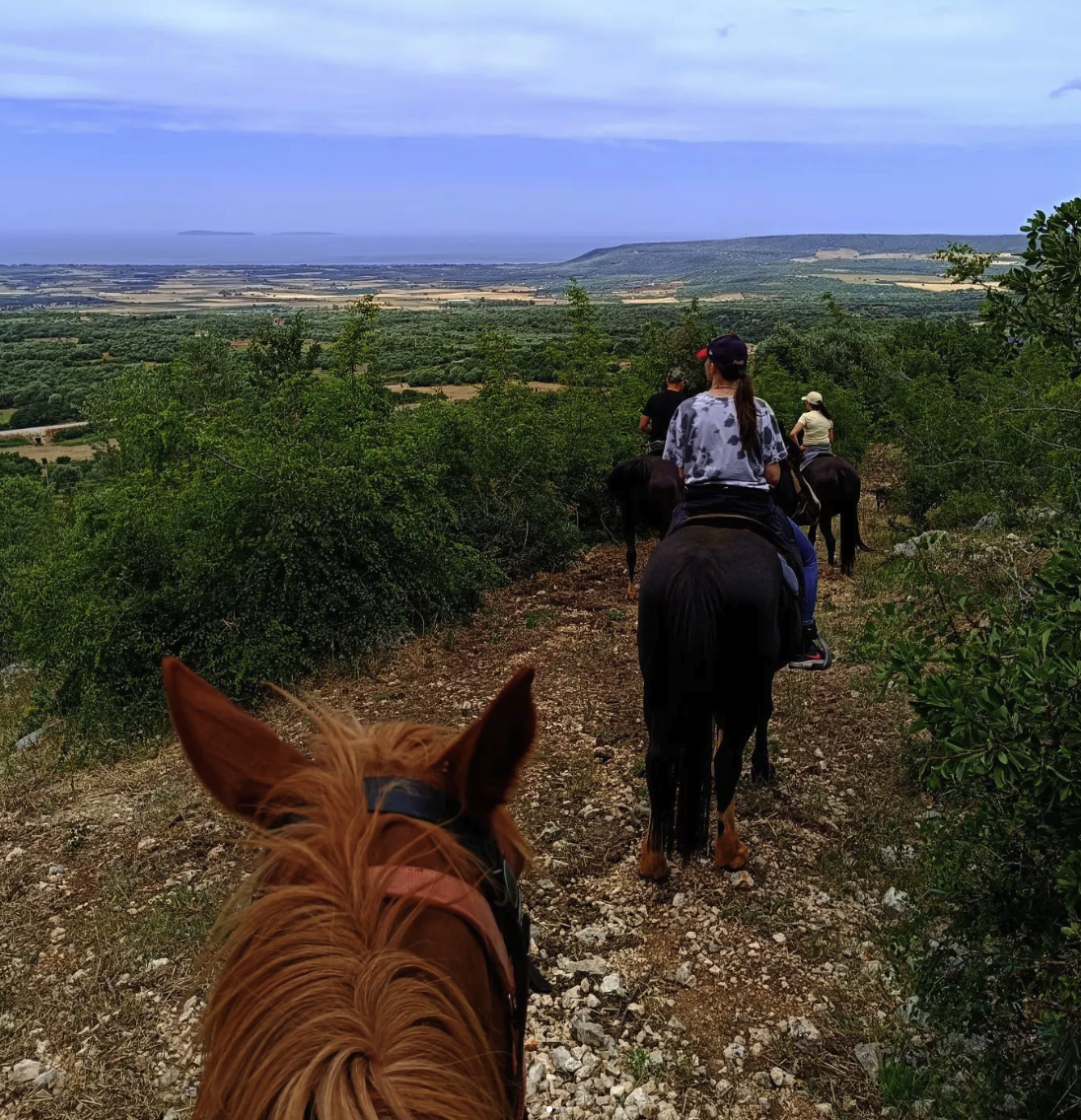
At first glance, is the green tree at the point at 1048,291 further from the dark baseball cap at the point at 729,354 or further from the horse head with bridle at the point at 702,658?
the horse head with bridle at the point at 702,658

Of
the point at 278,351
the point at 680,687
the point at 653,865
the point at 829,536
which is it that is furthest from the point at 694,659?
the point at 278,351

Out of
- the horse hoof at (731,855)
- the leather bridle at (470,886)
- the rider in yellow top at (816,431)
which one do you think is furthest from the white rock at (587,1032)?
the rider in yellow top at (816,431)

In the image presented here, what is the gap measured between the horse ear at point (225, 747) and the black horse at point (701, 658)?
224cm

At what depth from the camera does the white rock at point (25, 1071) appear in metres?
3.05

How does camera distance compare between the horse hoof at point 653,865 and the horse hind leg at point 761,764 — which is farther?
the horse hind leg at point 761,764

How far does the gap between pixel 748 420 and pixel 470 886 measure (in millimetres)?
2939

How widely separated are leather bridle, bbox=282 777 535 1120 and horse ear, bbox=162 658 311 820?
106mm

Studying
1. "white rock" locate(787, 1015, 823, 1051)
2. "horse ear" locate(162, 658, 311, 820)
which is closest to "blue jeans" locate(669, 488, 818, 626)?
"white rock" locate(787, 1015, 823, 1051)

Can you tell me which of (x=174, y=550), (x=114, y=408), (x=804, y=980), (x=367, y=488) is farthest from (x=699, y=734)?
(x=114, y=408)

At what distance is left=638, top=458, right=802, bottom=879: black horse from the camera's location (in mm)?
3395

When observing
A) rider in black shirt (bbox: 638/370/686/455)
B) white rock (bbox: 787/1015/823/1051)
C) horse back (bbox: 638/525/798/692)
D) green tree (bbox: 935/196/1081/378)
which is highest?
green tree (bbox: 935/196/1081/378)

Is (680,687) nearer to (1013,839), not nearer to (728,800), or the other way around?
(728,800)

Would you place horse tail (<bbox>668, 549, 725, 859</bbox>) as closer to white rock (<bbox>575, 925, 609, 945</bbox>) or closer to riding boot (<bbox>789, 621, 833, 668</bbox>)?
white rock (<bbox>575, 925, 609, 945</bbox>)

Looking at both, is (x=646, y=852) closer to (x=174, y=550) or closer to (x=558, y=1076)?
(x=558, y=1076)
